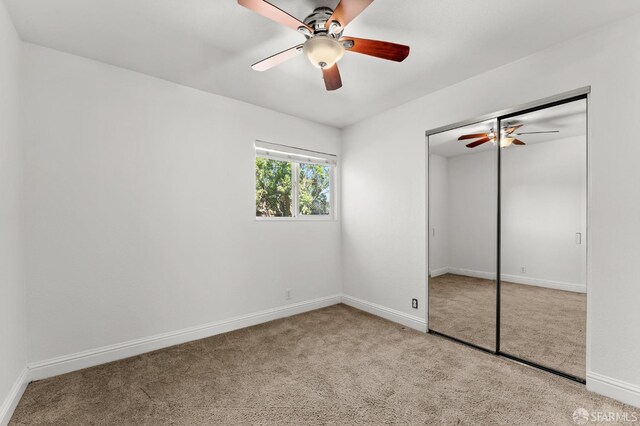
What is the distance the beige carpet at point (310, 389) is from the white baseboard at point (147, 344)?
8 centimetres

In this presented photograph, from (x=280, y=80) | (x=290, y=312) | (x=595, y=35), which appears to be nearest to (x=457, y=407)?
(x=290, y=312)

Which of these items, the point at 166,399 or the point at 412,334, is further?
the point at 412,334

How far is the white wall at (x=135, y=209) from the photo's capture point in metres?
2.34

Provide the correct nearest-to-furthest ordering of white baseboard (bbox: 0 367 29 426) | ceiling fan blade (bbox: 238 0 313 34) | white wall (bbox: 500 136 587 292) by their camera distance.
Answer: ceiling fan blade (bbox: 238 0 313 34), white baseboard (bbox: 0 367 29 426), white wall (bbox: 500 136 587 292)

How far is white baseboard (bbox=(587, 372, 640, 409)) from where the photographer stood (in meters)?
1.92

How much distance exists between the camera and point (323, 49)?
72.2 inches

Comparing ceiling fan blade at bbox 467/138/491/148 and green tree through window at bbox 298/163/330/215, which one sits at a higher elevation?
ceiling fan blade at bbox 467/138/491/148

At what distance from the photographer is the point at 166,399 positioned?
204cm

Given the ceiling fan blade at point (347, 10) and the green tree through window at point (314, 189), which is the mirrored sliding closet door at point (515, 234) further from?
the ceiling fan blade at point (347, 10)

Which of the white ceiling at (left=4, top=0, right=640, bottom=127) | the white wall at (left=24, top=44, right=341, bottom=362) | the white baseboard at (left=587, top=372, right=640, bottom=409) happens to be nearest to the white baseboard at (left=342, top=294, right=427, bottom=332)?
the white wall at (left=24, top=44, right=341, bottom=362)

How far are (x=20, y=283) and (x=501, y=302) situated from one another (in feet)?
12.7

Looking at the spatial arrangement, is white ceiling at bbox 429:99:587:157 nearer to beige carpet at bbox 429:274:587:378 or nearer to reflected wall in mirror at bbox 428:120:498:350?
reflected wall in mirror at bbox 428:120:498:350

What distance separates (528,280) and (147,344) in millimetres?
3505

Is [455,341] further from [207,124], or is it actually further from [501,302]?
[207,124]
